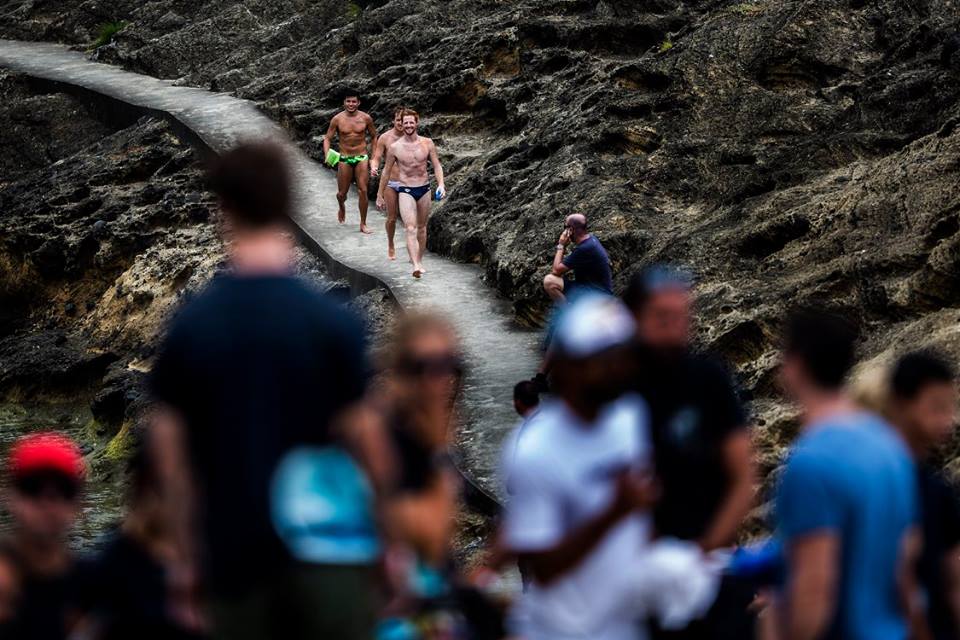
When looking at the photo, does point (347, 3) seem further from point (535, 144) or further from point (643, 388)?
point (643, 388)

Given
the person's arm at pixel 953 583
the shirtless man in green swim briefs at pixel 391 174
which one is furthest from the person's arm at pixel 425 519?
the shirtless man in green swim briefs at pixel 391 174

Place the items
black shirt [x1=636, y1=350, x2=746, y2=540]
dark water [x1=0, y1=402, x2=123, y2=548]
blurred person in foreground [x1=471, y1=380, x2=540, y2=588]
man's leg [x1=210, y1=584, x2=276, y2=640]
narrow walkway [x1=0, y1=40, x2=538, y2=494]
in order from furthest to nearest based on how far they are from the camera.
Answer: dark water [x1=0, y1=402, x2=123, y2=548] < narrow walkway [x1=0, y1=40, x2=538, y2=494] < black shirt [x1=636, y1=350, x2=746, y2=540] < blurred person in foreground [x1=471, y1=380, x2=540, y2=588] < man's leg [x1=210, y1=584, x2=276, y2=640]

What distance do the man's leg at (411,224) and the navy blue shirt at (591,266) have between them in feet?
16.6

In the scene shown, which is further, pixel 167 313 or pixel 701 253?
pixel 167 313

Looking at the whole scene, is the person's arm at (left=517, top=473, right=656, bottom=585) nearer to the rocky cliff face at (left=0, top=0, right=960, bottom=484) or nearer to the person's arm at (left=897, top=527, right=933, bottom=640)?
the person's arm at (left=897, top=527, right=933, bottom=640)

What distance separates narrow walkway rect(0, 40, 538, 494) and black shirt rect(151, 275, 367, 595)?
8.40 m

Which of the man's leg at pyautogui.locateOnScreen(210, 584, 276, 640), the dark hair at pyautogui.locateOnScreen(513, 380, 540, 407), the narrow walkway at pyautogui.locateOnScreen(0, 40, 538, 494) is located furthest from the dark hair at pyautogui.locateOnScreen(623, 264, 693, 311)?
the narrow walkway at pyautogui.locateOnScreen(0, 40, 538, 494)

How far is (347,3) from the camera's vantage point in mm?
32250

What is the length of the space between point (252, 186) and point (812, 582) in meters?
1.86

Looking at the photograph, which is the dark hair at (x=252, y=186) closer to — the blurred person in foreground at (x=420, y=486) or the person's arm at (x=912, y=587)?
the blurred person in foreground at (x=420, y=486)

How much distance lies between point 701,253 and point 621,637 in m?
10.1

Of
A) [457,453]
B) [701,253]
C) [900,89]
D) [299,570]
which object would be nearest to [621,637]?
[299,570]

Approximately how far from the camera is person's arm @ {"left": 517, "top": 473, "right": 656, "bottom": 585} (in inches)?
196

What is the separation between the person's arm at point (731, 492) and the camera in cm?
591
